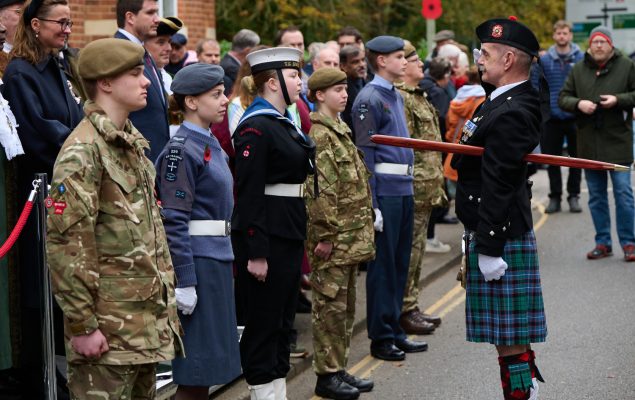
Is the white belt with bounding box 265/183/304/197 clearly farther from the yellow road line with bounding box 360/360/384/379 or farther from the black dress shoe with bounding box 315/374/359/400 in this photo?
the yellow road line with bounding box 360/360/384/379

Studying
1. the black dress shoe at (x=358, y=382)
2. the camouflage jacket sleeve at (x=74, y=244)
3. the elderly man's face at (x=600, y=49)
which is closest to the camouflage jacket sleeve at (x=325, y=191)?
the black dress shoe at (x=358, y=382)

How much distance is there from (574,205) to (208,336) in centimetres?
1095

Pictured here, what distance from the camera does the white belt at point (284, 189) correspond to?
6273 millimetres

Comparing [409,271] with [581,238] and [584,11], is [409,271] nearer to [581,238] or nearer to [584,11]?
[581,238]

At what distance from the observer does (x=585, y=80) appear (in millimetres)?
12633

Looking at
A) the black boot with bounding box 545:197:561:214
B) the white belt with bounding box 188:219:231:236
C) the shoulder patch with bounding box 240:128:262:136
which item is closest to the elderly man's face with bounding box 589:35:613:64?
the black boot with bounding box 545:197:561:214

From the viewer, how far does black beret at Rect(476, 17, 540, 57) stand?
5.98 meters

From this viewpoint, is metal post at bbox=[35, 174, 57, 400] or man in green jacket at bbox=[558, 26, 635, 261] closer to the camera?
metal post at bbox=[35, 174, 57, 400]

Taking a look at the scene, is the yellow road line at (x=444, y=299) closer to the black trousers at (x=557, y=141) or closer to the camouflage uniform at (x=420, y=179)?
the camouflage uniform at (x=420, y=179)

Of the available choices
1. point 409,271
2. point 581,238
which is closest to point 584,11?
point 581,238

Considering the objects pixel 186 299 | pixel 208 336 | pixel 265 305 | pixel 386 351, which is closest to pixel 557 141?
pixel 386 351

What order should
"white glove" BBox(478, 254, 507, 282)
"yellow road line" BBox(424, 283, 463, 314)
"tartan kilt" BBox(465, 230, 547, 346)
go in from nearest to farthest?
"white glove" BBox(478, 254, 507, 282), "tartan kilt" BBox(465, 230, 547, 346), "yellow road line" BBox(424, 283, 463, 314)

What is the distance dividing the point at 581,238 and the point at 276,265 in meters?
8.13

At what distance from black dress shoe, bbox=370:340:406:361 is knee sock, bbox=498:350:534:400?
219cm
